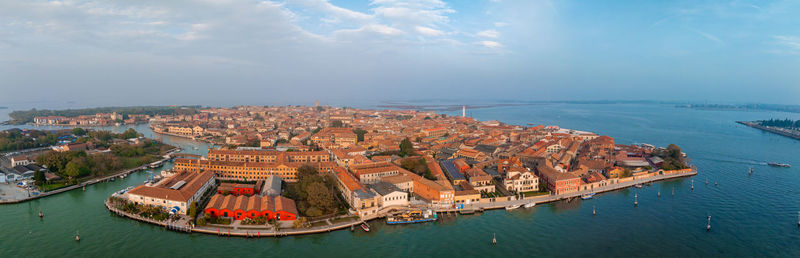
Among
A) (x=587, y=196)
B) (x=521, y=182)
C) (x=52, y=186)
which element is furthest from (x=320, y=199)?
(x=52, y=186)

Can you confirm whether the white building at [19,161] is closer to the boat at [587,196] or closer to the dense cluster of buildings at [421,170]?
the dense cluster of buildings at [421,170]

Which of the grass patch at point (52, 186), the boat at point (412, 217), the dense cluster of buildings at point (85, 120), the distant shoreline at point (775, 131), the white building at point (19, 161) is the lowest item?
the boat at point (412, 217)

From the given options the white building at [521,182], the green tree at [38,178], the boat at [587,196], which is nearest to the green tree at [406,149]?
the white building at [521,182]

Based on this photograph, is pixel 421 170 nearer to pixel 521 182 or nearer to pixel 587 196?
pixel 521 182

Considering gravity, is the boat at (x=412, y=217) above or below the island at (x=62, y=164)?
below

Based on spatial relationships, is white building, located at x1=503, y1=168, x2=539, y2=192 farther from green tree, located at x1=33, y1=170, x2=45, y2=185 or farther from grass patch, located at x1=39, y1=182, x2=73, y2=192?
green tree, located at x1=33, y1=170, x2=45, y2=185

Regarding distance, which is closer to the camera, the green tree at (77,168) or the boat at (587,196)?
the boat at (587,196)

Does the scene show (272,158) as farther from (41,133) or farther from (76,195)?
(41,133)

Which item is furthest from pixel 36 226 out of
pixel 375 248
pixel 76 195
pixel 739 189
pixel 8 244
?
pixel 739 189

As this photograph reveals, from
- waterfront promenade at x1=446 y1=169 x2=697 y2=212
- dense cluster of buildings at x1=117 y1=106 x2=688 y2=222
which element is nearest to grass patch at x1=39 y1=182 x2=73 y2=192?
dense cluster of buildings at x1=117 y1=106 x2=688 y2=222
